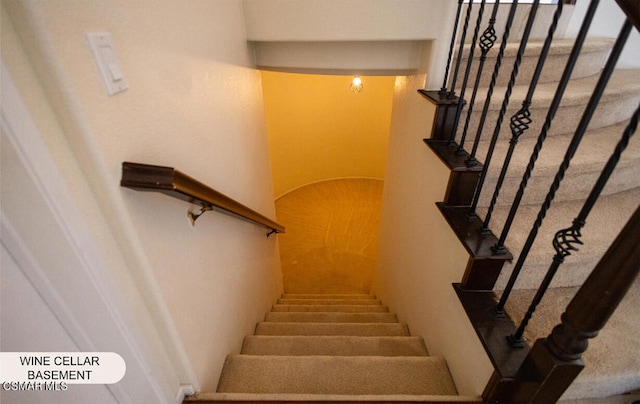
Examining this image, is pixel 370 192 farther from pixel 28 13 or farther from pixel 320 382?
pixel 28 13

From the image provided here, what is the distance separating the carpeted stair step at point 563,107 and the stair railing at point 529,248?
151mm

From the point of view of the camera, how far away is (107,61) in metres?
0.66

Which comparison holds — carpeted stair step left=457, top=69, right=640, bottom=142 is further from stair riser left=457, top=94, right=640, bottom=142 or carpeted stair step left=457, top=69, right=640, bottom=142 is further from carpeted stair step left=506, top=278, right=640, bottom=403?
carpeted stair step left=506, top=278, right=640, bottom=403

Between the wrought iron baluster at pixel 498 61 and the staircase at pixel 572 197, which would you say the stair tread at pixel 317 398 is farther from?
the wrought iron baluster at pixel 498 61

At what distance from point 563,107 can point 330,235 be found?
11.0ft

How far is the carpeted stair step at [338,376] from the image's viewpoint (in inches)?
50.9

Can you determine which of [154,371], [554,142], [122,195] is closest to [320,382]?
[154,371]

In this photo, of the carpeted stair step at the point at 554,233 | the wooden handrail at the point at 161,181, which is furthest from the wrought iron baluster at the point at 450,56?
the wooden handrail at the point at 161,181

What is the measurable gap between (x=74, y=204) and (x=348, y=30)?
151 cm

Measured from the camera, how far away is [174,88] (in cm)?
95

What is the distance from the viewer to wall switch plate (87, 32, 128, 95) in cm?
63

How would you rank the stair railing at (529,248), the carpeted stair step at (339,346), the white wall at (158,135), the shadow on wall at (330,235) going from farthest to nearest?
the shadow on wall at (330,235), the carpeted stair step at (339,346), the stair railing at (529,248), the white wall at (158,135)

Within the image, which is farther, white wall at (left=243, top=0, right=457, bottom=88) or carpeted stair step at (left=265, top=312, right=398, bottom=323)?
carpeted stair step at (left=265, top=312, right=398, bottom=323)

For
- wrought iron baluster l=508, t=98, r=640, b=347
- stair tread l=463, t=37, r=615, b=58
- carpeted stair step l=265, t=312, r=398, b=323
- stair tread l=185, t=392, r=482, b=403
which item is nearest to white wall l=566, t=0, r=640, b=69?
Answer: stair tread l=463, t=37, r=615, b=58
